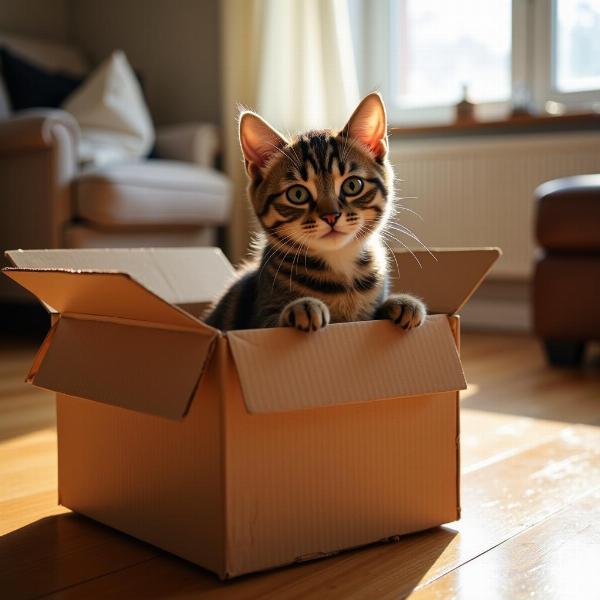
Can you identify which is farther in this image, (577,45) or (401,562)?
(577,45)

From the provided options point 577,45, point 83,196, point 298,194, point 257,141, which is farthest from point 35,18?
point 298,194

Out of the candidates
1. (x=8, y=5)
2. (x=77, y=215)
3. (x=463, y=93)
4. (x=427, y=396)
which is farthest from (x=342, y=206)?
(x=8, y=5)

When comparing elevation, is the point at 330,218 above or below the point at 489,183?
above

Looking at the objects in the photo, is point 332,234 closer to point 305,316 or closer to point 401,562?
point 305,316

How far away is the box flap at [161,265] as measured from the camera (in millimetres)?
1243

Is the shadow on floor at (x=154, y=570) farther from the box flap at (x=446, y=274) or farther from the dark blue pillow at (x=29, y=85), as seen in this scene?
the dark blue pillow at (x=29, y=85)

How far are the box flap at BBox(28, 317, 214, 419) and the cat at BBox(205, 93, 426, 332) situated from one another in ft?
0.59

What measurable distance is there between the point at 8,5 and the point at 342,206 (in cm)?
361

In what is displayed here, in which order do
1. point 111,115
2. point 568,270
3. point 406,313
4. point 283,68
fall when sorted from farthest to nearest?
point 283,68 → point 111,115 → point 568,270 → point 406,313

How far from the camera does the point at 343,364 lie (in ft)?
3.30

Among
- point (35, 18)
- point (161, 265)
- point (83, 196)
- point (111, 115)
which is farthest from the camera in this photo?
point (35, 18)

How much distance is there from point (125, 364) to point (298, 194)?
1.13 ft

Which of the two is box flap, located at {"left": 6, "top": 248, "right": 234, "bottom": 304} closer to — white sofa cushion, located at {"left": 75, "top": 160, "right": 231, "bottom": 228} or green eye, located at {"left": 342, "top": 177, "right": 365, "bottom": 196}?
green eye, located at {"left": 342, "top": 177, "right": 365, "bottom": 196}

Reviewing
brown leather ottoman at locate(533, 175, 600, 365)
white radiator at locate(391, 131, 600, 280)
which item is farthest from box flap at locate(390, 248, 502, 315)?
white radiator at locate(391, 131, 600, 280)
